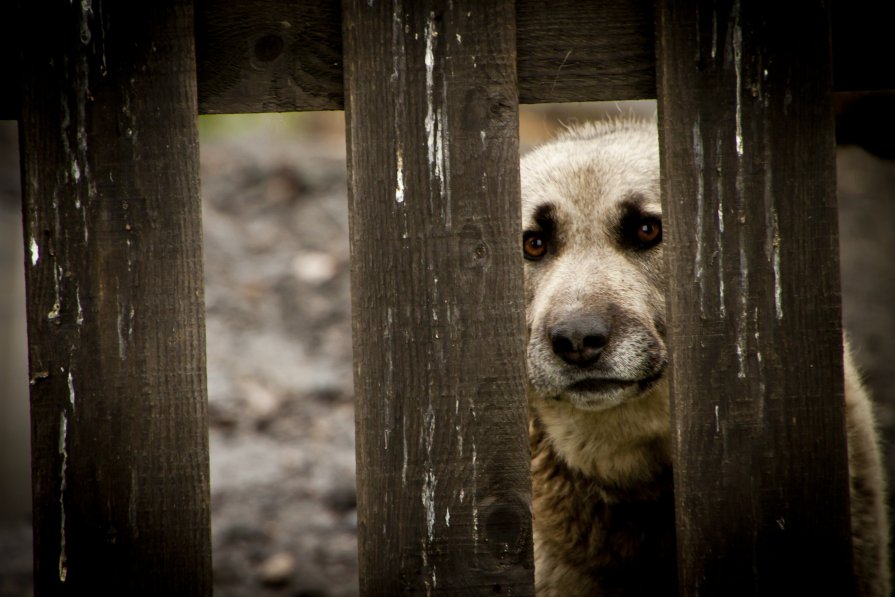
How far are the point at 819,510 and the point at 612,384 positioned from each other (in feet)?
3.13

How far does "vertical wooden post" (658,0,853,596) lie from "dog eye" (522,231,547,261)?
1385mm

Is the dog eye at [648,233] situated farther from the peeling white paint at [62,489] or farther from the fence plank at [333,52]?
the peeling white paint at [62,489]

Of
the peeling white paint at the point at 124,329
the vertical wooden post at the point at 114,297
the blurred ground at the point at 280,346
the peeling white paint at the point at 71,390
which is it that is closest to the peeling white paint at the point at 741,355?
the vertical wooden post at the point at 114,297

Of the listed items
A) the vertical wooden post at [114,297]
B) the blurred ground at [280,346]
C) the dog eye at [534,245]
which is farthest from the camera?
the blurred ground at [280,346]

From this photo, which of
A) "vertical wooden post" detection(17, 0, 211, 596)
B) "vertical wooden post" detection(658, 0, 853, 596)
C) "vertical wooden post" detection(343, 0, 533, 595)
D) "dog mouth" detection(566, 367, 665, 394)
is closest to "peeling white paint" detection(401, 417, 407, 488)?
"vertical wooden post" detection(343, 0, 533, 595)

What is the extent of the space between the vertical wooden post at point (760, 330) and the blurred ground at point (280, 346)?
285 cm

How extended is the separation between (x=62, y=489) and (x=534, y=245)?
75.9 inches

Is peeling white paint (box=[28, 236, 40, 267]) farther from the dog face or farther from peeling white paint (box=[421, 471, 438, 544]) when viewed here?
the dog face

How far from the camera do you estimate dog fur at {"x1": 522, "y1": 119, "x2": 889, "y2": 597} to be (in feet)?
9.09

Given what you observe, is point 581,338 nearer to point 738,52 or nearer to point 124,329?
point 738,52

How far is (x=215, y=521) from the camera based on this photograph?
480 centimetres

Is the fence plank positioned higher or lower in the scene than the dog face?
higher

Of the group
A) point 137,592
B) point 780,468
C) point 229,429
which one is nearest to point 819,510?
point 780,468

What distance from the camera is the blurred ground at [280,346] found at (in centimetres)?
466
